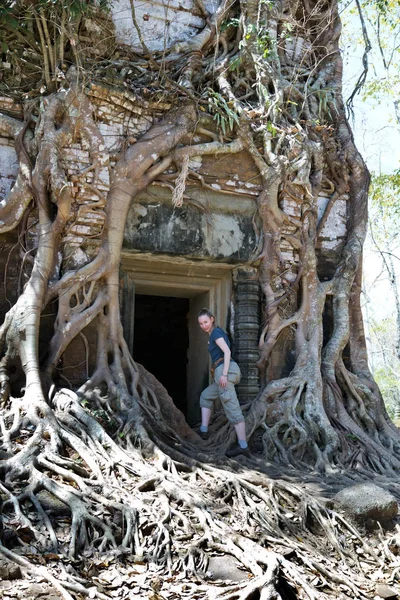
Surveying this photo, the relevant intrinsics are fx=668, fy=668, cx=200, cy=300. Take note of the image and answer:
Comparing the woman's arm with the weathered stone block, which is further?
the woman's arm

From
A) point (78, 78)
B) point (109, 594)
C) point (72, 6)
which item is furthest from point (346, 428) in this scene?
point (72, 6)

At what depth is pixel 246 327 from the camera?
6246mm

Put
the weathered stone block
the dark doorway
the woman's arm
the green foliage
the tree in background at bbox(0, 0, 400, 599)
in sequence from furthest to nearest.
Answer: the dark doorway < the green foliage < the woman's arm < the weathered stone block < the tree in background at bbox(0, 0, 400, 599)

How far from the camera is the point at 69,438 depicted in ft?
14.5

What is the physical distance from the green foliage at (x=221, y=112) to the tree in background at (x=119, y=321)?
24 millimetres

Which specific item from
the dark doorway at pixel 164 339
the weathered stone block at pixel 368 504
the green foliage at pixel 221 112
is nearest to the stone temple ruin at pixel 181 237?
the green foliage at pixel 221 112

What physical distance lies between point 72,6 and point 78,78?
56 cm

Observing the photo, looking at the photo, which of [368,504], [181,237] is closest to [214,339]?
[181,237]

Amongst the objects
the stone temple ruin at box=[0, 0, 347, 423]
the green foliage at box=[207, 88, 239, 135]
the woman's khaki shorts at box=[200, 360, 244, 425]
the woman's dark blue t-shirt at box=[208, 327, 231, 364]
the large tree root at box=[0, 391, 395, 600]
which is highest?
the green foliage at box=[207, 88, 239, 135]

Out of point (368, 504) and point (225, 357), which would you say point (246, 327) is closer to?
point (225, 357)

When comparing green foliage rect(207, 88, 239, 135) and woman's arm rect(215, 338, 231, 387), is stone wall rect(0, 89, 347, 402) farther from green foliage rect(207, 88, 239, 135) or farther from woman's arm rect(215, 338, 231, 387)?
woman's arm rect(215, 338, 231, 387)

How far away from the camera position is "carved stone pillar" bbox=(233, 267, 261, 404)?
6.18 meters

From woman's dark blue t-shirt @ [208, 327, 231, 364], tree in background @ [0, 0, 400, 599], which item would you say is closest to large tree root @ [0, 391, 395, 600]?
tree in background @ [0, 0, 400, 599]

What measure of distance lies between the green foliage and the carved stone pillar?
1348 mm
